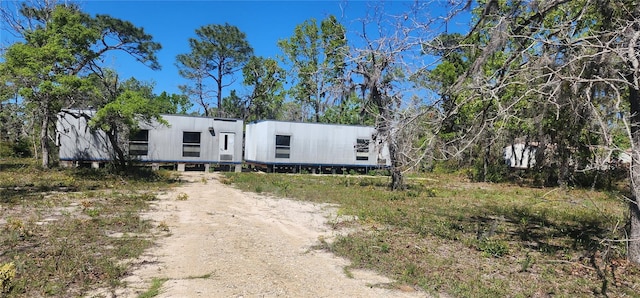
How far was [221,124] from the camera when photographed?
22844 millimetres

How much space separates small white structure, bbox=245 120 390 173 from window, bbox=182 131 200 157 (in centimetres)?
354

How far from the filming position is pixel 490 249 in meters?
6.32

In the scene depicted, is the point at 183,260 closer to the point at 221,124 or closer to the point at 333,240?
the point at 333,240

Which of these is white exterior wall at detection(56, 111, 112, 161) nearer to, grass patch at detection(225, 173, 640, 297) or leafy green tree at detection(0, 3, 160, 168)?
leafy green tree at detection(0, 3, 160, 168)

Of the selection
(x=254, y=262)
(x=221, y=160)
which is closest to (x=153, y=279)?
(x=254, y=262)

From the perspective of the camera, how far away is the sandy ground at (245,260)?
4398mm

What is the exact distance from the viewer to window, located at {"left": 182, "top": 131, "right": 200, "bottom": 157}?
72.2ft

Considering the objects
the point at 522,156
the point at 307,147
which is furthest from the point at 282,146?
the point at 522,156

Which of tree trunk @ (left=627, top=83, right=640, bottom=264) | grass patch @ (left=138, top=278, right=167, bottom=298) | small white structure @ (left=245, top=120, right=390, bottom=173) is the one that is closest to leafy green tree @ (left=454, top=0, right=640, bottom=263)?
tree trunk @ (left=627, top=83, right=640, bottom=264)

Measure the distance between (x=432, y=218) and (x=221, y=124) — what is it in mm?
15856

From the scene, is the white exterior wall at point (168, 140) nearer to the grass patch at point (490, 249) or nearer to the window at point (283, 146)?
the window at point (283, 146)

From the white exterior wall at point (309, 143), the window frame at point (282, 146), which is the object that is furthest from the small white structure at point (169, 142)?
the window frame at point (282, 146)

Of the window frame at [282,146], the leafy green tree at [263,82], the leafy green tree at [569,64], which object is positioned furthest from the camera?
the leafy green tree at [263,82]

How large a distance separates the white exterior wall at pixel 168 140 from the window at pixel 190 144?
167 millimetres
